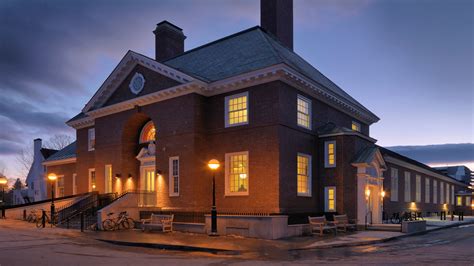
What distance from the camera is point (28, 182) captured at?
5966 centimetres

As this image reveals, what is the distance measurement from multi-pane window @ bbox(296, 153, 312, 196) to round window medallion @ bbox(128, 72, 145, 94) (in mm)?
11576

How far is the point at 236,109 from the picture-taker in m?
25.0

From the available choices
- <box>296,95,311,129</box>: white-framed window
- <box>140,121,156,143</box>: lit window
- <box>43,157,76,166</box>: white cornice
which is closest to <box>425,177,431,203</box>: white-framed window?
<box>296,95,311,129</box>: white-framed window

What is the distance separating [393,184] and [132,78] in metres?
23.4

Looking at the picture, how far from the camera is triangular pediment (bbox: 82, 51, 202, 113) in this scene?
86.7 ft

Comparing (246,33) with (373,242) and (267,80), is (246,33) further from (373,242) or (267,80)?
(373,242)

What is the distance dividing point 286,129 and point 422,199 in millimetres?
27911

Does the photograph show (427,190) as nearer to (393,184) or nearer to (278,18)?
(393,184)

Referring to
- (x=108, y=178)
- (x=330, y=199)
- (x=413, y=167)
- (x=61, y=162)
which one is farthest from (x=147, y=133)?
(x=413, y=167)

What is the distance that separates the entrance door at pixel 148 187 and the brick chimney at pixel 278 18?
13.8 meters

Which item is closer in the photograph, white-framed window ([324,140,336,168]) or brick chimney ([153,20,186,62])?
white-framed window ([324,140,336,168])

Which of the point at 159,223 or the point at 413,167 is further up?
the point at 413,167

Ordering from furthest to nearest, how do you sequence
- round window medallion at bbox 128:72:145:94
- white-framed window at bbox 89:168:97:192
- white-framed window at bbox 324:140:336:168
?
white-framed window at bbox 89:168:97:192, round window medallion at bbox 128:72:145:94, white-framed window at bbox 324:140:336:168

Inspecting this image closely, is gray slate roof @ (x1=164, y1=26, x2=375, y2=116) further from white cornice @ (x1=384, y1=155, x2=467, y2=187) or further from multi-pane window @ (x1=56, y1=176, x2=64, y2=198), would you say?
multi-pane window @ (x1=56, y1=176, x2=64, y2=198)
